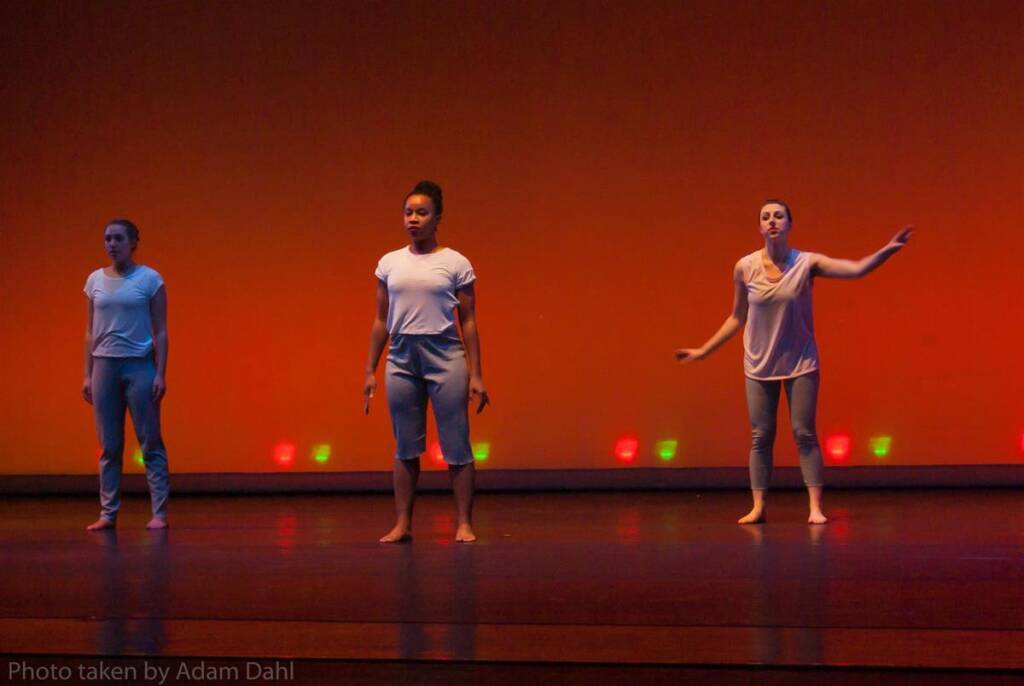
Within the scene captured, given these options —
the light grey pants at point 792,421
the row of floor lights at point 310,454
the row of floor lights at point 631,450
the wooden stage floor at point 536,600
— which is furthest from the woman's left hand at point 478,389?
the row of floor lights at point 310,454

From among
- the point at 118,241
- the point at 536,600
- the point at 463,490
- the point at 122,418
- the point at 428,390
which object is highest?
the point at 118,241

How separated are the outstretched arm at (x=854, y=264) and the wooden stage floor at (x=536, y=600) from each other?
0.95 m

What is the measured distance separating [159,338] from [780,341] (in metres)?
2.46

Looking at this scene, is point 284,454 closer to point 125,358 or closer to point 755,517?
point 125,358

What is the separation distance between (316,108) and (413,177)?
0.64 meters

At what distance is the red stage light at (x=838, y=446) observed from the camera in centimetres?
662

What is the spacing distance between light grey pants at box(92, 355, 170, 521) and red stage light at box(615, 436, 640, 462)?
96.3 inches

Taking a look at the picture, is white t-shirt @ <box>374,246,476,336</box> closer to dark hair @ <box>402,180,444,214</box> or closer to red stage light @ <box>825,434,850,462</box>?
dark hair @ <box>402,180,444,214</box>

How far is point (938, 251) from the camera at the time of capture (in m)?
6.48

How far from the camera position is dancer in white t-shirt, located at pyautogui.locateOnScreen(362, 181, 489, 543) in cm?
448

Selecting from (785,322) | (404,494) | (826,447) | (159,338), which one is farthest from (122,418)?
(826,447)

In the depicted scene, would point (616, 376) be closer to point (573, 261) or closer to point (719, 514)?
point (573, 261)

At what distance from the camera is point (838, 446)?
Result: 6633 millimetres

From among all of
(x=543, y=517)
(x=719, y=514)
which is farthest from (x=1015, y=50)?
(x=543, y=517)
